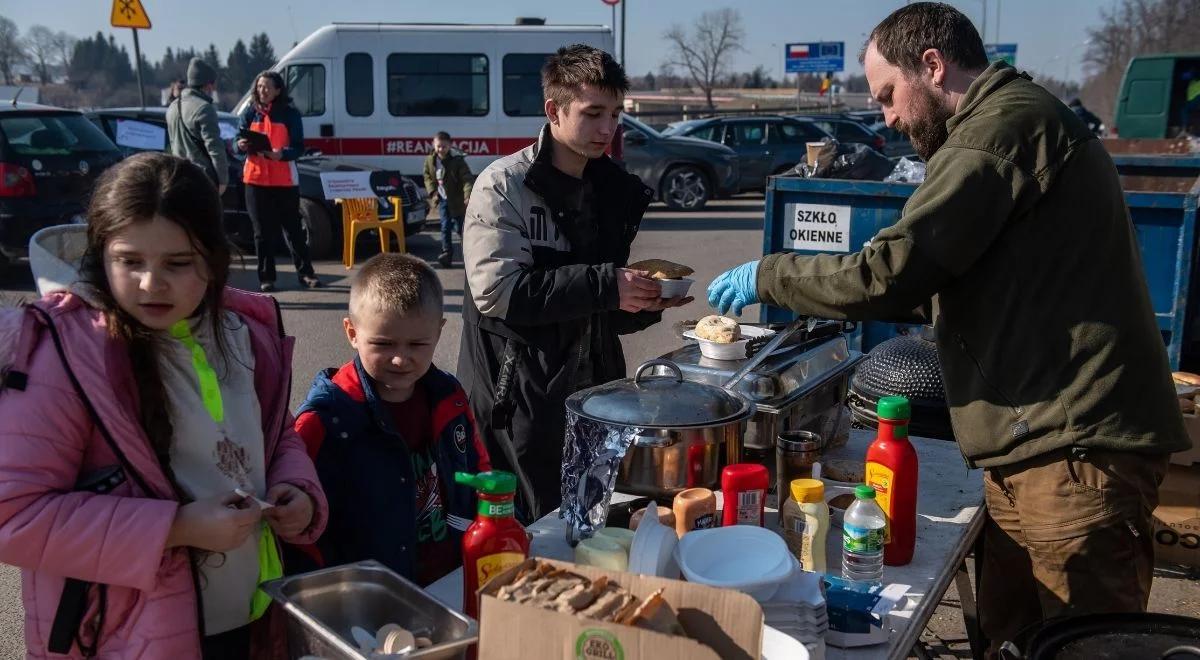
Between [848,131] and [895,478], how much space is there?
59.4ft

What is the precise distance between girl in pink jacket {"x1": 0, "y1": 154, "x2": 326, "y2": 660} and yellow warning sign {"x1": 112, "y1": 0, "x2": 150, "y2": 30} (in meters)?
14.3

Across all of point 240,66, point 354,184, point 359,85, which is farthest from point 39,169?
point 240,66

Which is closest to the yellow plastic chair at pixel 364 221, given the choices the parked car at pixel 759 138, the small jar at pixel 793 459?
the parked car at pixel 759 138

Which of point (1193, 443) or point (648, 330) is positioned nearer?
point (1193, 443)

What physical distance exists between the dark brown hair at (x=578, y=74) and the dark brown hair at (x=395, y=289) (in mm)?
840

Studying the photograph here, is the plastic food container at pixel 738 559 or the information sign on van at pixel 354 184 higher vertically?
the information sign on van at pixel 354 184

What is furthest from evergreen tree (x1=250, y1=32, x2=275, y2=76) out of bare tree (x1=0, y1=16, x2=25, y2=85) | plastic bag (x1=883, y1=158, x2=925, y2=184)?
plastic bag (x1=883, y1=158, x2=925, y2=184)

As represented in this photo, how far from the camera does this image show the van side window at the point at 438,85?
43.6 ft

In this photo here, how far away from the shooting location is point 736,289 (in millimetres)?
2910

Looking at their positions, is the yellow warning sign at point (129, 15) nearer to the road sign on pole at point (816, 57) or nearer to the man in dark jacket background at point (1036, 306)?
the man in dark jacket background at point (1036, 306)

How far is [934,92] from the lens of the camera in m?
2.55

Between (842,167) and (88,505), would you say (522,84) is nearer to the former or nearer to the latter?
(842,167)

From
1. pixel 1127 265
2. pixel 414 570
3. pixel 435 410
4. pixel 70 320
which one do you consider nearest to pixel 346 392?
pixel 435 410

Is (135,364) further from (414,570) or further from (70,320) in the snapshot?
(414,570)
